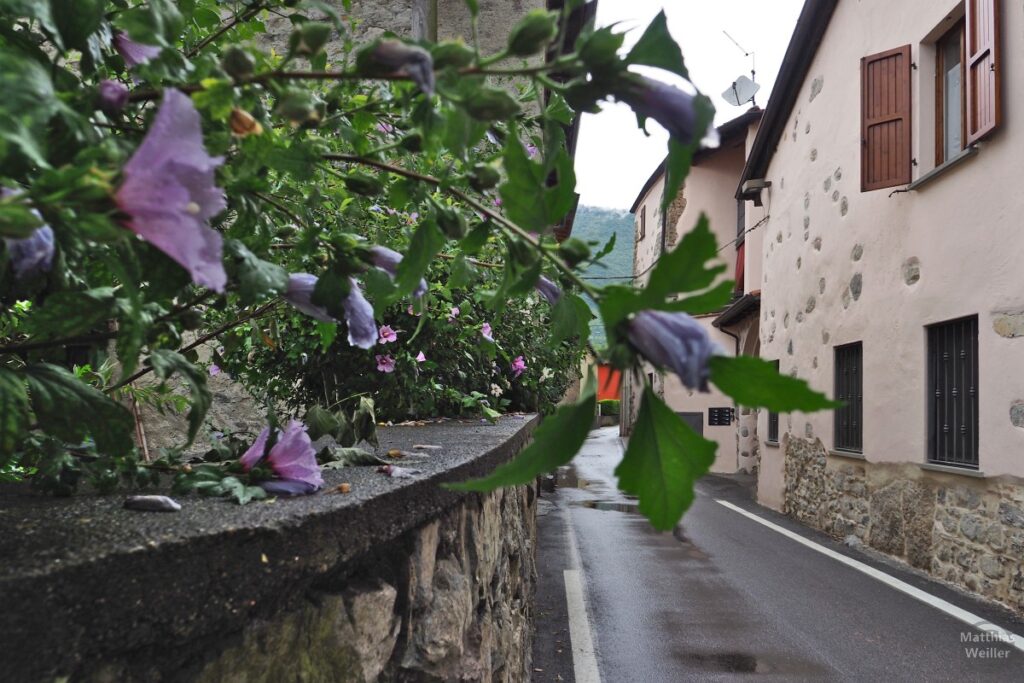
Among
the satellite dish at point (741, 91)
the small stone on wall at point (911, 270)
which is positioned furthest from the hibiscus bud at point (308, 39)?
the satellite dish at point (741, 91)

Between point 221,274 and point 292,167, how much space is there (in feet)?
0.96

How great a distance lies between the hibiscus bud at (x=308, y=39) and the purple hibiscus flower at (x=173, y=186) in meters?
0.18

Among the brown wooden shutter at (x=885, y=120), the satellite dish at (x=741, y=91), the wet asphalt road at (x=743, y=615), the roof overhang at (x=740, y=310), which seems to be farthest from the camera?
the satellite dish at (x=741, y=91)

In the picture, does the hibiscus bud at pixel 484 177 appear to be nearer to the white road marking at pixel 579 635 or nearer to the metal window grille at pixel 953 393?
the white road marking at pixel 579 635

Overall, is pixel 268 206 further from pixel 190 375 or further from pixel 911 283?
pixel 911 283

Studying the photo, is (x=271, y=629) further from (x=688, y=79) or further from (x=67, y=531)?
(x=688, y=79)

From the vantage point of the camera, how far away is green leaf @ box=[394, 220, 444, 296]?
0.81 metres

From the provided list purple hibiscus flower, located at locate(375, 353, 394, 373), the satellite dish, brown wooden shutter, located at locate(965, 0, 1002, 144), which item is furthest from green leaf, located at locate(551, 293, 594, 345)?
→ the satellite dish

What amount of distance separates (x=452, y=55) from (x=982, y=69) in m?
7.15

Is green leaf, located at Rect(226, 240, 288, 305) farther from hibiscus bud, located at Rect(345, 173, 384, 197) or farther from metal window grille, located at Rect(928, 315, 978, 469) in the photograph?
metal window grille, located at Rect(928, 315, 978, 469)

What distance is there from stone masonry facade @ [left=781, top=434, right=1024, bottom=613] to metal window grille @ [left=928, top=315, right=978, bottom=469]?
0.77 ft

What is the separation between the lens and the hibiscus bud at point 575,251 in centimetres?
76

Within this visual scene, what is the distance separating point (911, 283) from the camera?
7664 mm

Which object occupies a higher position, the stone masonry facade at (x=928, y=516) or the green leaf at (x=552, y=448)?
the green leaf at (x=552, y=448)
